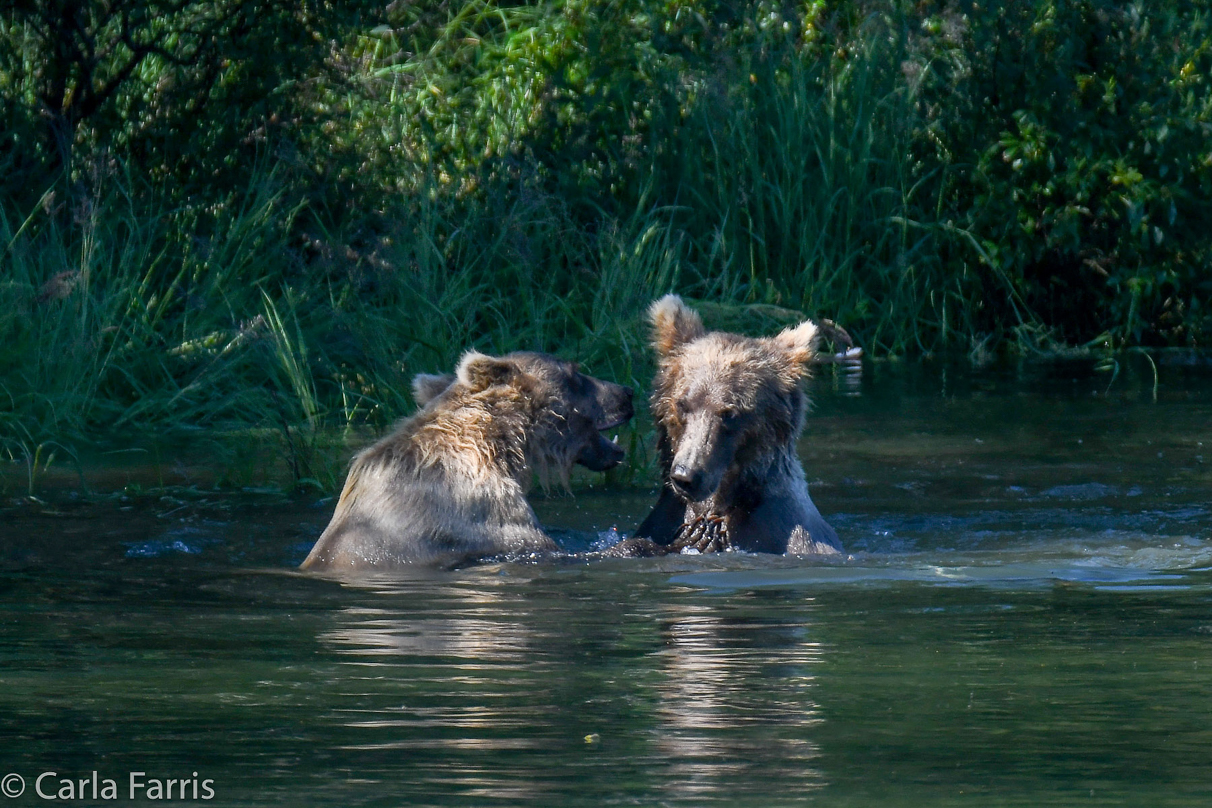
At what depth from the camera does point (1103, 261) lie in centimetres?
1483

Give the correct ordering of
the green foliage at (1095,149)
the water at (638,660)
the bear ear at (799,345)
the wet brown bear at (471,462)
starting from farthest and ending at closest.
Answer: the green foliage at (1095,149), the bear ear at (799,345), the wet brown bear at (471,462), the water at (638,660)

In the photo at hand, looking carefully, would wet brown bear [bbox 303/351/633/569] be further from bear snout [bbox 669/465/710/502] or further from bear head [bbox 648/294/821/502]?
bear snout [bbox 669/465/710/502]

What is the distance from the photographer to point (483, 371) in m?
7.47

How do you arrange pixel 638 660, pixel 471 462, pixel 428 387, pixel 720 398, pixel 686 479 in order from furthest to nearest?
pixel 428 387
pixel 471 462
pixel 720 398
pixel 686 479
pixel 638 660

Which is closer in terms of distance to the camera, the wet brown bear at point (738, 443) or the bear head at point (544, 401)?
the wet brown bear at point (738, 443)

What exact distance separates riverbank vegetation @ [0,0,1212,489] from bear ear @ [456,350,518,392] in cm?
323

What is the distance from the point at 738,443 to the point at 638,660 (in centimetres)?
230

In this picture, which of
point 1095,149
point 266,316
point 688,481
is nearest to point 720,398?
point 688,481

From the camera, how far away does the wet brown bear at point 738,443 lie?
708 centimetres

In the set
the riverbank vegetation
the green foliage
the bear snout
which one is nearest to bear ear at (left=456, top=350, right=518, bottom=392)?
the bear snout

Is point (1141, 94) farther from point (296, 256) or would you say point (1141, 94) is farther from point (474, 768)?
point (474, 768)
